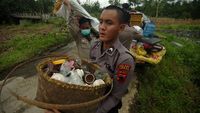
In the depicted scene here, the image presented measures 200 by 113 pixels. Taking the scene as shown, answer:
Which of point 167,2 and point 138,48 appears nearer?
point 138,48

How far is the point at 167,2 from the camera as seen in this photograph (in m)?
46.2

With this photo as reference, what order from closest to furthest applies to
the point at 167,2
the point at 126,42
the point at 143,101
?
the point at 126,42 → the point at 143,101 → the point at 167,2

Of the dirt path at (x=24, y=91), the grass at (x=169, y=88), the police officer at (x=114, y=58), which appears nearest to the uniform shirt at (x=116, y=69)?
the police officer at (x=114, y=58)

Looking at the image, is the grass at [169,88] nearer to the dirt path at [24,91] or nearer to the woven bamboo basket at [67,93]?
the dirt path at [24,91]

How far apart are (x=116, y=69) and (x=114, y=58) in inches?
3.5

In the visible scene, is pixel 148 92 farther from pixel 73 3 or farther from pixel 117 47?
pixel 117 47

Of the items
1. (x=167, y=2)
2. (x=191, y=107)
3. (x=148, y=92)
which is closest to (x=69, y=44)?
(x=148, y=92)

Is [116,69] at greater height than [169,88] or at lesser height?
greater

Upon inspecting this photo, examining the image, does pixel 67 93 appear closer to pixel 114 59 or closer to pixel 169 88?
pixel 114 59

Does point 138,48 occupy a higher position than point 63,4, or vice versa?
point 63,4

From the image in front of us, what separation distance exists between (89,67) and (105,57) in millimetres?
143

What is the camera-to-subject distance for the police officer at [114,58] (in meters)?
1.66

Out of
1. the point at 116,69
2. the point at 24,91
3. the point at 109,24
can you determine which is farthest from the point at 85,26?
the point at 116,69

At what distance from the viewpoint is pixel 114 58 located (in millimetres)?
1743
